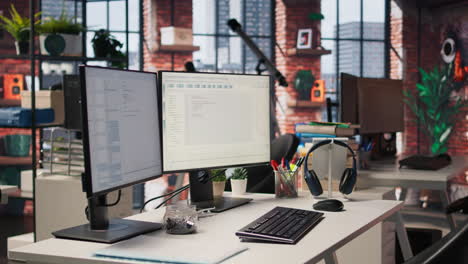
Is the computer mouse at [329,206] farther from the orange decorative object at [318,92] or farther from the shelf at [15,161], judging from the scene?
the orange decorative object at [318,92]

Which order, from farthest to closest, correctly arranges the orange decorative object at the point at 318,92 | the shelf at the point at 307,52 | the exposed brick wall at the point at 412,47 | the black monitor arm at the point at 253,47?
the exposed brick wall at the point at 412,47 < the orange decorative object at the point at 318,92 < the shelf at the point at 307,52 < the black monitor arm at the point at 253,47

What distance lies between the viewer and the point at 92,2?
23.8 feet

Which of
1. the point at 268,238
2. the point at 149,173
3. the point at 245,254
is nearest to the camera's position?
the point at 245,254

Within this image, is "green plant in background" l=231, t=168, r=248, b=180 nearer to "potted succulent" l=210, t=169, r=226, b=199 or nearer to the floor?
"potted succulent" l=210, t=169, r=226, b=199

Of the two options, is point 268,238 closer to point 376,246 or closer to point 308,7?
point 376,246

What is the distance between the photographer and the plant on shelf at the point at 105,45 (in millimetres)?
4284

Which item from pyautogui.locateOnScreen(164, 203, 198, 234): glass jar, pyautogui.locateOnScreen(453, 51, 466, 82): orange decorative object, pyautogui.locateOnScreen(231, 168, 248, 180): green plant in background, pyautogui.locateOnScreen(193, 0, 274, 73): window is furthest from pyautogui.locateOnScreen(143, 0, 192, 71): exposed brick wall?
pyautogui.locateOnScreen(164, 203, 198, 234): glass jar

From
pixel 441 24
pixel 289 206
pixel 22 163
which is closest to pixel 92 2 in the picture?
pixel 22 163

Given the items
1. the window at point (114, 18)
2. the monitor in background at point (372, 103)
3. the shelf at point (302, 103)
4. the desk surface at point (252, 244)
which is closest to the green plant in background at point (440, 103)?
the shelf at point (302, 103)

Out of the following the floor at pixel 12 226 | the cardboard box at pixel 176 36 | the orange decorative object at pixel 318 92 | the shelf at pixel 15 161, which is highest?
the cardboard box at pixel 176 36

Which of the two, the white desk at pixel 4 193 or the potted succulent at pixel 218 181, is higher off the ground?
the potted succulent at pixel 218 181

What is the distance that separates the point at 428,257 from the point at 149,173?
36.5 inches

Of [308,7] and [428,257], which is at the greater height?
[308,7]

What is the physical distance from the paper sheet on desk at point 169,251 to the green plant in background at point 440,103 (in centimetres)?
672
